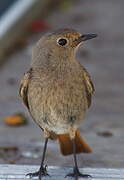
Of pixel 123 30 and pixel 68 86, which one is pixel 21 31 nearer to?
pixel 123 30

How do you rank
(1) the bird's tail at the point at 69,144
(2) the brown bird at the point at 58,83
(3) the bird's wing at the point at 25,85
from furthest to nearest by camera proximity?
(1) the bird's tail at the point at 69,144 < (3) the bird's wing at the point at 25,85 < (2) the brown bird at the point at 58,83

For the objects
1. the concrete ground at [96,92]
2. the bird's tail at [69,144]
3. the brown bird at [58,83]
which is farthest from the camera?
the concrete ground at [96,92]

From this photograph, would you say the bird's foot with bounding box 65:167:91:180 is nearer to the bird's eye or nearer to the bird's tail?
the bird's tail

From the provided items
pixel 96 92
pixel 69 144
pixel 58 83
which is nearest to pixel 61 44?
pixel 58 83

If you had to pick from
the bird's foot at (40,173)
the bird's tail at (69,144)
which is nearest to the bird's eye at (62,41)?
the bird's tail at (69,144)

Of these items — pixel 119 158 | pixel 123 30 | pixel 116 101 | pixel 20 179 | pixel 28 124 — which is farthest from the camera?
pixel 123 30

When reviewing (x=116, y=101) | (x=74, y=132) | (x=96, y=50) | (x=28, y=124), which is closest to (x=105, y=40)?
(x=96, y=50)

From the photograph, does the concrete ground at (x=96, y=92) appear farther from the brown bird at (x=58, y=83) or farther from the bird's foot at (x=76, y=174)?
the brown bird at (x=58, y=83)

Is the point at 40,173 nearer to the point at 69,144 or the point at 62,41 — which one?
the point at 69,144
